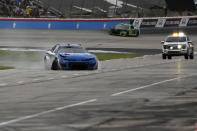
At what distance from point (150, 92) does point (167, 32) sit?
48202 millimetres

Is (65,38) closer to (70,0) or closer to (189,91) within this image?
(70,0)

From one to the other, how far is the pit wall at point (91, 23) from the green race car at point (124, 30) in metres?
1.82

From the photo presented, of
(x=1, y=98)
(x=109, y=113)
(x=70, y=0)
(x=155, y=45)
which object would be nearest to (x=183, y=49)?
(x=155, y=45)

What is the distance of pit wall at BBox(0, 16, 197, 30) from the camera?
210 feet

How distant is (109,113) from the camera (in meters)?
11.8

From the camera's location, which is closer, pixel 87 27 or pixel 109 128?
pixel 109 128

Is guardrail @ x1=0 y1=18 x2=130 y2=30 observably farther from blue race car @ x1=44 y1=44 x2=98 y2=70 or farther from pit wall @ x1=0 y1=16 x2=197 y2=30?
blue race car @ x1=44 y1=44 x2=98 y2=70

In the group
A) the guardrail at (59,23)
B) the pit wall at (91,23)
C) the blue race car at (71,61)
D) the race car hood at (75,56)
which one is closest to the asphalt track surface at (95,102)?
the blue race car at (71,61)

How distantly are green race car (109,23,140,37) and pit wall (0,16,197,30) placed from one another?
1817 millimetres

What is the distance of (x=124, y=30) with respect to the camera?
62.9 metres

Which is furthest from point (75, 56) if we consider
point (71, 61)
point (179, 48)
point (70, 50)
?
point (179, 48)

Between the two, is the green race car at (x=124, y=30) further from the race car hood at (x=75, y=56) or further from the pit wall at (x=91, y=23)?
the race car hood at (x=75, y=56)

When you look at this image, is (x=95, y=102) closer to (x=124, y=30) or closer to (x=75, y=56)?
(x=75, y=56)

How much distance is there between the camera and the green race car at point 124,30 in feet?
205
